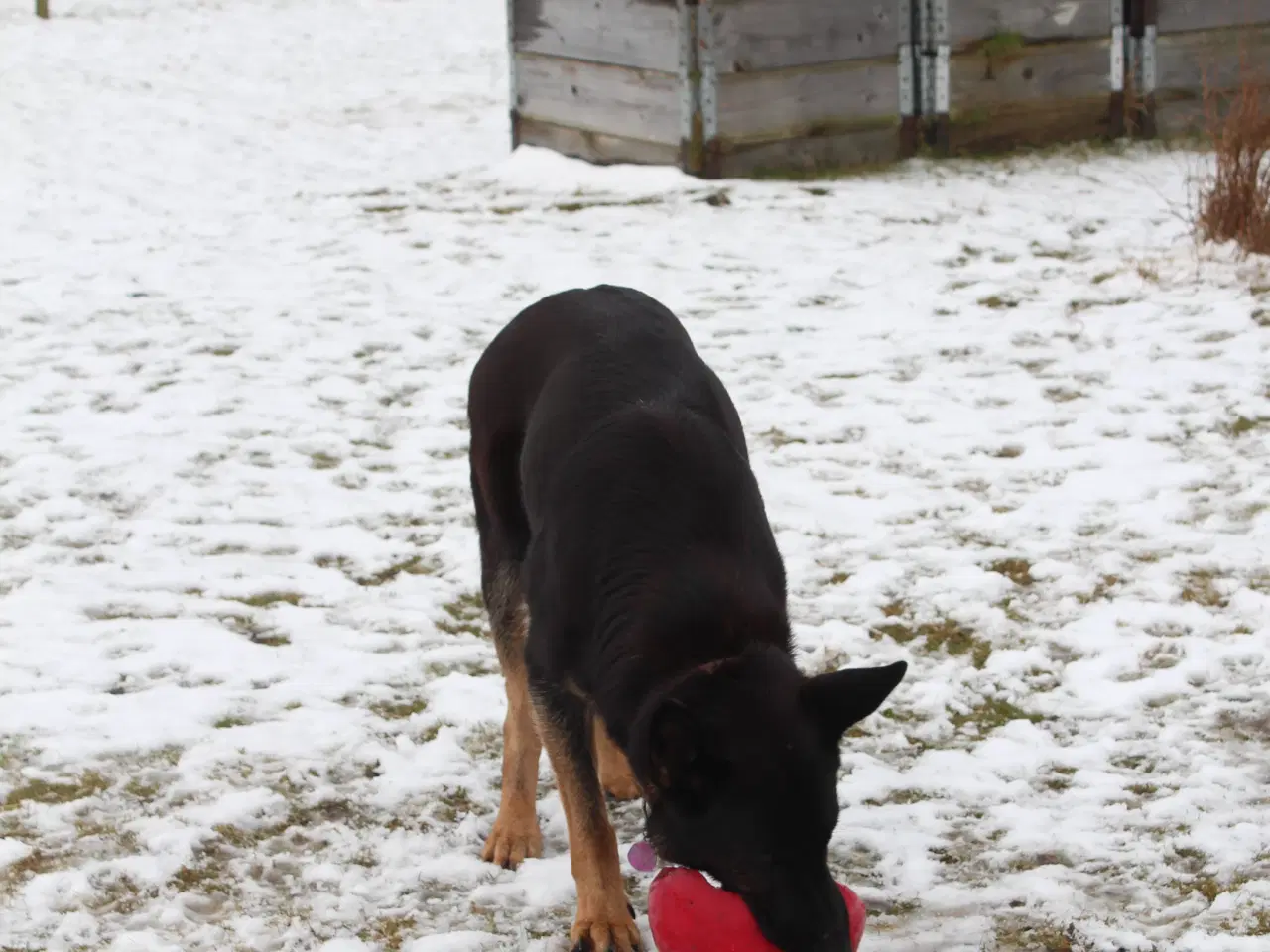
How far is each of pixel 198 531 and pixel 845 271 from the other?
476cm

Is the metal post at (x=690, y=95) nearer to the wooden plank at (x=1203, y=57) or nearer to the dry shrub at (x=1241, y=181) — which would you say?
the dry shrub at (x=1241, y=181)

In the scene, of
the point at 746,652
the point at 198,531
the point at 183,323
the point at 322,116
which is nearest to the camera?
the point at 746,652

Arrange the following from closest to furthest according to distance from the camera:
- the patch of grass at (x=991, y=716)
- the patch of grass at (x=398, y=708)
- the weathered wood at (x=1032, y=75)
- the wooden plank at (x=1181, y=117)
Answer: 1. the patch of grass at (x=991, y=716)
2. the patch of grass at (x=398, y=708)
3. the weathered wood at (x=1032, y=75)
4. the wooden plank at (x=1181, y=117)

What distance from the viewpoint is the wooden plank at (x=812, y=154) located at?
11.4 meters

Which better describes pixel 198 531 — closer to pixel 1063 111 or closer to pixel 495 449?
pixel 495 449

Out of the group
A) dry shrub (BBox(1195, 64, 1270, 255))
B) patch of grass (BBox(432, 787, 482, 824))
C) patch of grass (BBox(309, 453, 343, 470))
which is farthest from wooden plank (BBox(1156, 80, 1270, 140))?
patch of grass (BBox(432, 787, 482, 824))

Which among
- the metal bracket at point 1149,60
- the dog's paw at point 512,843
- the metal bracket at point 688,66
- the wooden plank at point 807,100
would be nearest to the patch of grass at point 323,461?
the dog's paw at point 512,843

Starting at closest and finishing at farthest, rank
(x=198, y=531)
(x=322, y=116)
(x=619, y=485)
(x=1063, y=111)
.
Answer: (x=619, y=485) < (x=198, y=531) < (x=1063, y=111) < (x=322, y=116)

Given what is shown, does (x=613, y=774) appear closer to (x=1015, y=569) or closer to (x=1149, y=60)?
(x=1015, y=569)

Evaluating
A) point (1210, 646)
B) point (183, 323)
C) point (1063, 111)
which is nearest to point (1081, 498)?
point (1210, 646)

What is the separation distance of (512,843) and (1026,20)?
9596mm

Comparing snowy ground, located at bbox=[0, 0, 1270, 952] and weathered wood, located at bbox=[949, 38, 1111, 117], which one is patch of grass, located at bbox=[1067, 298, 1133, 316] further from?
weathered wood, located at bbox=[949, 38, 1111, 117]

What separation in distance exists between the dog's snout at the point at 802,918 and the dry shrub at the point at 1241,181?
6918 millimetres

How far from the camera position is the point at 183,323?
29.2ft
